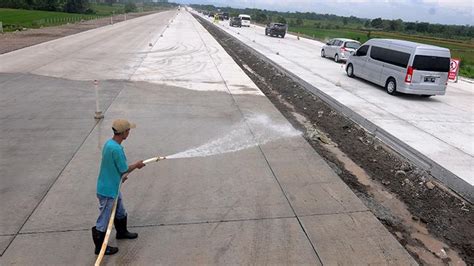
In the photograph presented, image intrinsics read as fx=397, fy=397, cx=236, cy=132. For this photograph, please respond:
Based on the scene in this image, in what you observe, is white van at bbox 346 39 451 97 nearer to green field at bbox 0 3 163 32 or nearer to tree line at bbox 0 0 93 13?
green field at bbox 0 3 163 32

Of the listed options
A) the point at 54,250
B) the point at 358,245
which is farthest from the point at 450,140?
the point at 54,250

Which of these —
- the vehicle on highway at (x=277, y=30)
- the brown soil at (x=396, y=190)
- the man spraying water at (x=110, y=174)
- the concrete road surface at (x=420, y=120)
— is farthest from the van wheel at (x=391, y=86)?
the vehicle on highway at (x=277, y=30)

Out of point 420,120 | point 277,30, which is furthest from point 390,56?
point 277,30

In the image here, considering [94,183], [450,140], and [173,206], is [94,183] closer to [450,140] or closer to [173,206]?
[173,206]

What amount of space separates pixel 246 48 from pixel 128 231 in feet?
99.0

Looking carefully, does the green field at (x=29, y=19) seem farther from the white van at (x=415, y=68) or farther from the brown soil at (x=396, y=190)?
the brown soil at (x=396, y=190)

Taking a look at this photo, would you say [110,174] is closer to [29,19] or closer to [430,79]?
[430,79]

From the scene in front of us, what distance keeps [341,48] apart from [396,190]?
69.9ft

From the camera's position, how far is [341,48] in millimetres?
27922

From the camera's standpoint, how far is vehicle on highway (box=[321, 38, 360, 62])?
27.7 m

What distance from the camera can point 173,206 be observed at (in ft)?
21.8

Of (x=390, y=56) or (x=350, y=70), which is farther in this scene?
(x=350, y=70)

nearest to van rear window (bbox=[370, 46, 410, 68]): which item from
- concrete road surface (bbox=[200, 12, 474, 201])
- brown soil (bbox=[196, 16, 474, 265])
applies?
concrete road surface (bbox=[200, 12, 474, 201])

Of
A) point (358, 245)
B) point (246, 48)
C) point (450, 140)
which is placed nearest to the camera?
point (358, 245)
